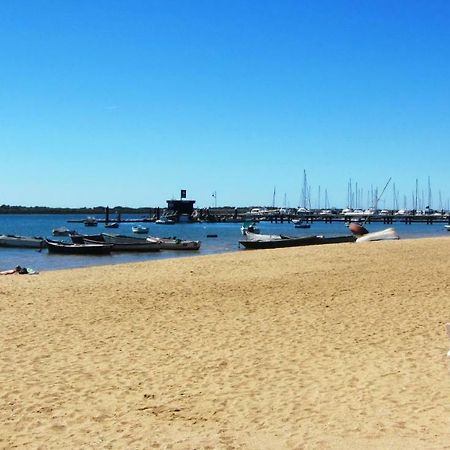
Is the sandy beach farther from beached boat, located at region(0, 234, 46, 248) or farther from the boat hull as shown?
beached boat, located at region(0, 234, 46, 248)

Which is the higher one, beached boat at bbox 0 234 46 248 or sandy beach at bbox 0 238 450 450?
beached boat at bbox 0 234 46 248

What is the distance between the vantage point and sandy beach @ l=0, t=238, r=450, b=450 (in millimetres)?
6281

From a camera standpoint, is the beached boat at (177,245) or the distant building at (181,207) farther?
the distant building at (181,207)

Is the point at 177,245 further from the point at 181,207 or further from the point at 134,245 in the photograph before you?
the point at 181,207

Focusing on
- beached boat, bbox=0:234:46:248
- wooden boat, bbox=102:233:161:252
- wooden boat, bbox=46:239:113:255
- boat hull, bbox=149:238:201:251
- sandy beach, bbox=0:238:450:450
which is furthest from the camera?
beached boat, bbox=0:234:46:248

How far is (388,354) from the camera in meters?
9.35

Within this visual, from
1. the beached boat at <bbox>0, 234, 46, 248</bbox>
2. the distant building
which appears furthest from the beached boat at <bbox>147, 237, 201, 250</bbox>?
the distant building

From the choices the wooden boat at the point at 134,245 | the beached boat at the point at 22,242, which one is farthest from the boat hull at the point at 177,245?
the beached boat at the point at 22,242

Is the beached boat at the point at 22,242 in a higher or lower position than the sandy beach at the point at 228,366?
higher

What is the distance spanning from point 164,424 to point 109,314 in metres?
7.07

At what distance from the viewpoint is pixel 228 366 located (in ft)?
29.0

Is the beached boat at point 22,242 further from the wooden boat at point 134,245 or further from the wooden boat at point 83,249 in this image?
the wooden boat at point 134,245

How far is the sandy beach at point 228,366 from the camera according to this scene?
6.28 meters

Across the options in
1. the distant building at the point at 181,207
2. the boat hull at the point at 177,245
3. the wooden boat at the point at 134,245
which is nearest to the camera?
the wooden boat at the point at 134,245
